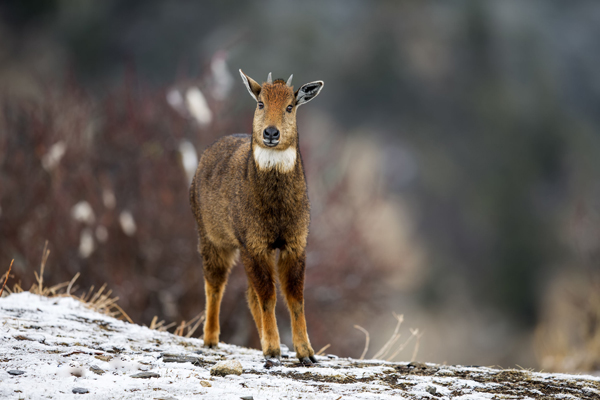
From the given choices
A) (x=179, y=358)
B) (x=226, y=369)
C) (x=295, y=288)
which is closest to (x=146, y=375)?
(x=226, y=369)

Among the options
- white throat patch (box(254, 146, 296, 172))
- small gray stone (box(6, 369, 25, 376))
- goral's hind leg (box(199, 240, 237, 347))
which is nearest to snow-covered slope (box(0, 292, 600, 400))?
small gray stone (box(6, 369, 25, 376))

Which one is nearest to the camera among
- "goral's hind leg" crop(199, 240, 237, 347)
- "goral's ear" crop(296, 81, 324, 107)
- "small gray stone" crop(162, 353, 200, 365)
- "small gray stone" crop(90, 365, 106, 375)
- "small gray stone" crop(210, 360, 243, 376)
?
"small gray stone" crop(90, 365, 106, 375)

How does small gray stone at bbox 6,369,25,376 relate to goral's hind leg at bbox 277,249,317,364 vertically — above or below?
below

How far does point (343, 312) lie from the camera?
17891mm

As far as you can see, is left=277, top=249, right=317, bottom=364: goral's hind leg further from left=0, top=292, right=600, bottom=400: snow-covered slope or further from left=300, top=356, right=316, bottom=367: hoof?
left=0, top=292, right=600, bottom=400: snow-covered slope

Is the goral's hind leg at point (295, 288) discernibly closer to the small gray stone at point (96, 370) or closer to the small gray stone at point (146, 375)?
the small gray stone at point (146, 375)

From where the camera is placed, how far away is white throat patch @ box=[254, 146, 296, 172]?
573cm

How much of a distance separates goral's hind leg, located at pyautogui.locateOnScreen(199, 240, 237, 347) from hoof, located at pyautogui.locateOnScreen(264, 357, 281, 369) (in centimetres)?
116

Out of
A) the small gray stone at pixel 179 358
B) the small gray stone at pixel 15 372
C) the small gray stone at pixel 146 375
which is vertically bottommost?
the small gray stone at pixel 15 372

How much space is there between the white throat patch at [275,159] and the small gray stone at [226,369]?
1777 mm

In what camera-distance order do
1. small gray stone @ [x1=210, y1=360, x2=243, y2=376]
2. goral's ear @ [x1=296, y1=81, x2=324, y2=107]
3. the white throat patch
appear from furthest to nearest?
goral's ear @ [x1=296, y1=81, x2=324, y2=107], the white throat patch, small gray stone @ [x1=210, y1=360, x2=243, y2=376]

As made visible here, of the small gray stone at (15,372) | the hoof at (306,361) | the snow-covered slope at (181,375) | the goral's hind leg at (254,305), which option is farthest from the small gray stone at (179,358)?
the goral's hind leg at (254,305)

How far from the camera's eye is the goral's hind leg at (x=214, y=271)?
6.71 meters

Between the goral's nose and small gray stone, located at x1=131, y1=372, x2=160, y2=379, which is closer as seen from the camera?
small gray stone, located at x1=131, y1=372, x2=160, y2=379
